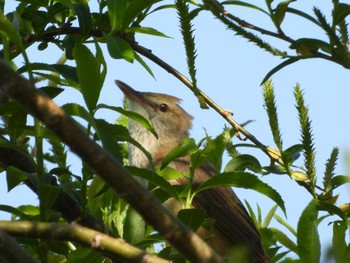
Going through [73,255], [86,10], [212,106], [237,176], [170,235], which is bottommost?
[170,235]

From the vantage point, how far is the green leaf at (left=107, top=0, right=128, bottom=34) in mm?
2975

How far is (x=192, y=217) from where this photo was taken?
2586 mm

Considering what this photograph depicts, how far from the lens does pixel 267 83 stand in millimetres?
3186

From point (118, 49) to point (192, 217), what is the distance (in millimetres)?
716

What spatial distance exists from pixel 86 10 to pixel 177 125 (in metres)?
4.44

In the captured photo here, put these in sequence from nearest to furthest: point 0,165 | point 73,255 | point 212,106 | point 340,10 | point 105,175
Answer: point 105,175, point 73,255, point 340,10, point 0,165, point 212,106

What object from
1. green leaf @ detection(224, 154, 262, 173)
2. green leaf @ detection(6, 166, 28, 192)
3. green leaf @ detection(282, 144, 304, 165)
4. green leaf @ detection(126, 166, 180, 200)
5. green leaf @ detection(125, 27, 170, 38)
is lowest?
green leaf @ detection(126, 166, 180, 200)

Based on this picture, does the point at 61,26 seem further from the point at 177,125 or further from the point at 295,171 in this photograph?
the point at 177,125

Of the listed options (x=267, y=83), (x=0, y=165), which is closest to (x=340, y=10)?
(x=267, y=83)

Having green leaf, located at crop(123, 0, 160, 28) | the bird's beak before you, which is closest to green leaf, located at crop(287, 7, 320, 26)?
green leaf, located at crop(123, 0, 160, 28)

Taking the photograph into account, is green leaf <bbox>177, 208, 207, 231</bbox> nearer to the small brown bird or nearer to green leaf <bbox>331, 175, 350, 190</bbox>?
the small brown bird

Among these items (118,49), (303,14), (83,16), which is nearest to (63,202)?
(118,49)

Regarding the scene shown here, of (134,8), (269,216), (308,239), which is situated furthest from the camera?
(269,216)

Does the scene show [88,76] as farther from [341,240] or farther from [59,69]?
[341,240]
